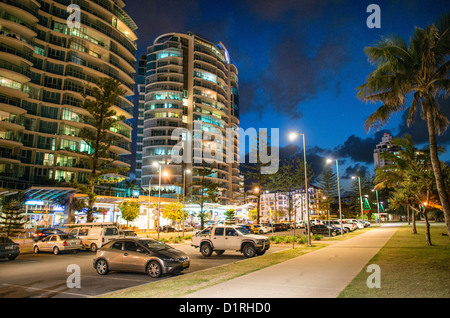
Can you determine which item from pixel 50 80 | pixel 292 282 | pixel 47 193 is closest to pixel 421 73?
pixel 292 282

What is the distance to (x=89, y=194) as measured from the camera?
28.3 m

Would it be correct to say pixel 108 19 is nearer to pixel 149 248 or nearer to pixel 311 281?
pixel 149 248

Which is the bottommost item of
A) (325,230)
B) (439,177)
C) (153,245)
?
(325,230)

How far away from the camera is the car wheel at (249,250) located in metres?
17.5

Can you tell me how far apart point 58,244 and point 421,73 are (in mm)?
25163

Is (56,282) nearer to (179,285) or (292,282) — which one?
(179,285)

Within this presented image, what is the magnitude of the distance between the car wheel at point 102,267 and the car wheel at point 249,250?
8121 mm

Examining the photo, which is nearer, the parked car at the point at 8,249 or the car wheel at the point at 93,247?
the parked car at the point at 8,249

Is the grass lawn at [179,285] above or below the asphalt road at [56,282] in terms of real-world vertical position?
above

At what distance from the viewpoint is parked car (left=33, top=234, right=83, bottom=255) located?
848 inches

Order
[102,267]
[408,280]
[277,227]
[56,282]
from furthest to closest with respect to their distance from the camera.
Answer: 1. [277,227]
2. [102,267]
3. [56,282]
4. [408,280]

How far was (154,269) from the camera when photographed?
11.6 metres

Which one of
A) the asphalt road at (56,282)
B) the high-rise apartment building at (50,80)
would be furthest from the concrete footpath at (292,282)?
the high-rise apartment building at (50,80)

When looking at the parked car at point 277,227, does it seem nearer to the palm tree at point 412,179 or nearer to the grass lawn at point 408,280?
the palm tree at point 412,179
